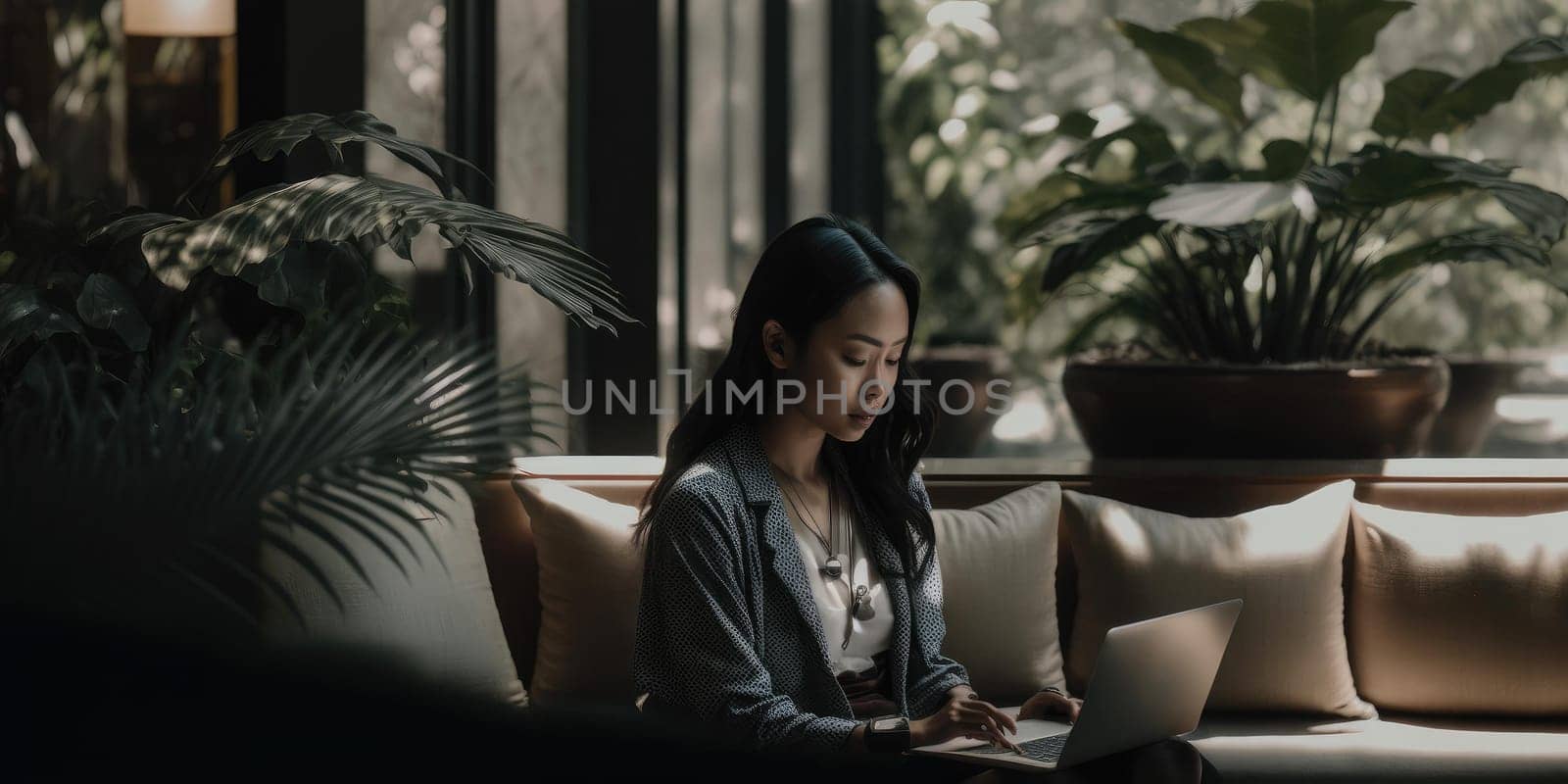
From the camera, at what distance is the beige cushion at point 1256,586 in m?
2.15

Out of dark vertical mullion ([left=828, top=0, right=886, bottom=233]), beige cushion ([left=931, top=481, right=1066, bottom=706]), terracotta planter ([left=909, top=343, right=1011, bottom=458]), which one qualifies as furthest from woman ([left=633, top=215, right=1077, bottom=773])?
dark vertical mullion ([left=828, top=0, right=886, bottom=233])

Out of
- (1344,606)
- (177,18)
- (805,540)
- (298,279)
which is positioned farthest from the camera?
(177,18)

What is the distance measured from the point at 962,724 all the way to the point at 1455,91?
5.65 feet

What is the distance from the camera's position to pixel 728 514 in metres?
1.53

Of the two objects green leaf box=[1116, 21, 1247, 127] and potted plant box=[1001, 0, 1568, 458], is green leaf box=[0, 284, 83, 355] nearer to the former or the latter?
potted plant box=[1001, 0, 1568, 458]

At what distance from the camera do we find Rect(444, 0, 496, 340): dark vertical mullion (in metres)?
2.79

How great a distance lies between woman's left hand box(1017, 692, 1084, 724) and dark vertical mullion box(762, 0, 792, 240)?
8.33 feet

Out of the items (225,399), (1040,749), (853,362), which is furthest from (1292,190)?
(225,399)

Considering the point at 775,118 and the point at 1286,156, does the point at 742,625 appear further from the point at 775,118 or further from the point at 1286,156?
the point at 775,118

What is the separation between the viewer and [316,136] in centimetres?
182

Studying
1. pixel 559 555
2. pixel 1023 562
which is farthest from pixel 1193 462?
pixel 559 555

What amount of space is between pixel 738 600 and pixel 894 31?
11.1ft

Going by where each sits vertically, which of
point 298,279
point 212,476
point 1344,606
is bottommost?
point 1344,606

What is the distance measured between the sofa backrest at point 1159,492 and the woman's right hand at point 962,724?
0.93m
